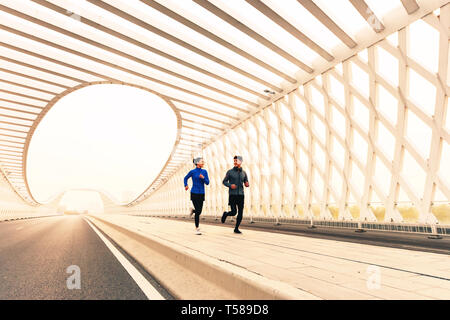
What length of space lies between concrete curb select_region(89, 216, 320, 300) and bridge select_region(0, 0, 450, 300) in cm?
2

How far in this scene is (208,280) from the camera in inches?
113

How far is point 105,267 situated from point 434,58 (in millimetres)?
9702

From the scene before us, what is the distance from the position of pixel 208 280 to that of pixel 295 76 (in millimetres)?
12882

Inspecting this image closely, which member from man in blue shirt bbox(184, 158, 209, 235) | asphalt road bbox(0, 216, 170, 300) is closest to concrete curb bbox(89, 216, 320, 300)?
asphalt road bbox(0, 216, 170, 300)

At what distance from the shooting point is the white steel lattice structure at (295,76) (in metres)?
9.01

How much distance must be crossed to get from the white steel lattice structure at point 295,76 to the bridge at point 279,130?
0.06m

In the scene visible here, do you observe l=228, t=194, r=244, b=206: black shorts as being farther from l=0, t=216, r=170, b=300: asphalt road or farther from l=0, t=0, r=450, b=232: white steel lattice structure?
l=0, t=0, r=450, b=232: white steel lattice structure

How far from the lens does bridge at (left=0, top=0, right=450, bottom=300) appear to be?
3.06m

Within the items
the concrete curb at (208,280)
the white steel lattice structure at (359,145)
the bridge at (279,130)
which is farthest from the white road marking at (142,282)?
the white steel lattice structure at (359,145)

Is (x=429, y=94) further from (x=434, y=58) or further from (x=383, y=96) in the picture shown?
(x=383, y=96)

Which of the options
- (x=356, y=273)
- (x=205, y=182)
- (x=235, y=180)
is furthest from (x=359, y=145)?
(x=356, y=273)

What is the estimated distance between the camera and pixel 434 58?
8.44 meters

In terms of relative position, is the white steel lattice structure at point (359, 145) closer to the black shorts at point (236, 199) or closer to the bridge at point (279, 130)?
the bridge at point (279, 130)
